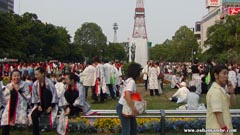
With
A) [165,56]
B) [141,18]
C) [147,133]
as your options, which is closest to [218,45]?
[141,18]

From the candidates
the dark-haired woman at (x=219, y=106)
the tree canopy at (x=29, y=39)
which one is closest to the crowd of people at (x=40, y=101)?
the dark-haired woman at (x=219, y=106)

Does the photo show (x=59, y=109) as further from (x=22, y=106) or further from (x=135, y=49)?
(x=135, y=49)

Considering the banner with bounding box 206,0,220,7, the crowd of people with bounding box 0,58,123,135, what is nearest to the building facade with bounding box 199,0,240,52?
the banner with bounding box 206,0,220,7

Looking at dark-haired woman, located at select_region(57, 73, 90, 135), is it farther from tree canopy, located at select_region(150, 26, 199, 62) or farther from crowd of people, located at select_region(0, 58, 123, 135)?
tree canopy, located at select_region(150, 26, 199, 62)

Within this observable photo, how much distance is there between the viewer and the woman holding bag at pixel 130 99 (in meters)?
6.41

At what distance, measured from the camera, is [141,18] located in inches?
1893

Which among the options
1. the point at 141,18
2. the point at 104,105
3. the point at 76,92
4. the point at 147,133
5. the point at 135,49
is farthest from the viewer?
the point at 141,18

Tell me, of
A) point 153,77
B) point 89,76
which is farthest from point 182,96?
point 89,76

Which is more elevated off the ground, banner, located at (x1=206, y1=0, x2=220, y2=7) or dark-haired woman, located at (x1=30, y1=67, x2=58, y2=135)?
banner, located at (x1=206, y1=0, x2=220, y2=7)

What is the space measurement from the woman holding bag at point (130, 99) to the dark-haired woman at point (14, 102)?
2683 millimetres

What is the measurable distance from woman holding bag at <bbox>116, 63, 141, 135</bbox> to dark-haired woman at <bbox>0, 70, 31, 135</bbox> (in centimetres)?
268

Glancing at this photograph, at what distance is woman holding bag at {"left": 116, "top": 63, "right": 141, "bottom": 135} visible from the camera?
6409 mm

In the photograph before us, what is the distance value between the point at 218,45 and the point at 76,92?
2460 inches

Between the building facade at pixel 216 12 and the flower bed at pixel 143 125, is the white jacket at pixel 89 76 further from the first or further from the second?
the building facade at pixel 216 12
